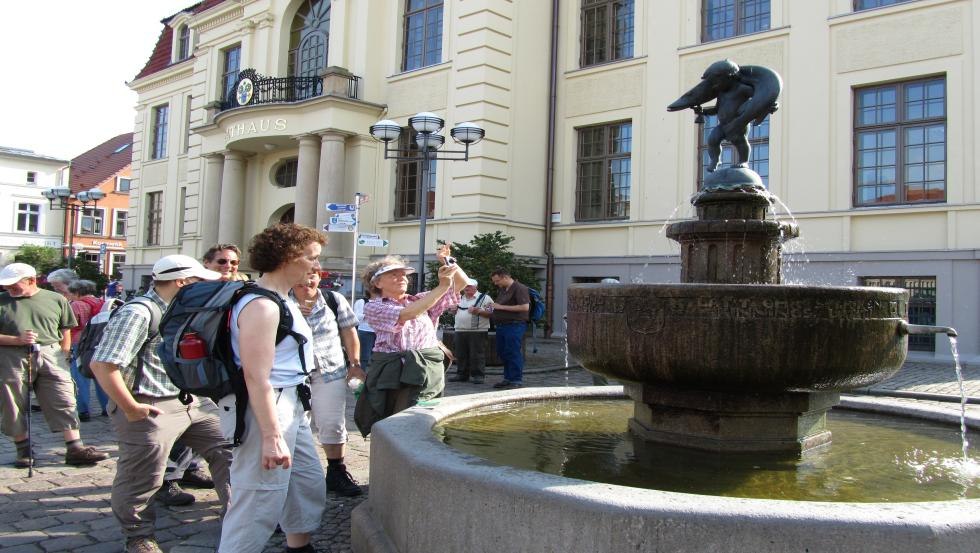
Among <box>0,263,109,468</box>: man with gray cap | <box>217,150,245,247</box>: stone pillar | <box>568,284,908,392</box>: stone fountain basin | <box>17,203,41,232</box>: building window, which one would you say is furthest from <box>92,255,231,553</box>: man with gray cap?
<box>17,203,41,232</box>: building window

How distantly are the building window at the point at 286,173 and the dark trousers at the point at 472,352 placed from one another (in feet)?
46.3

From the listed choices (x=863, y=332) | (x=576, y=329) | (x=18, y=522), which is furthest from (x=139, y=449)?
(x=863, y=332)

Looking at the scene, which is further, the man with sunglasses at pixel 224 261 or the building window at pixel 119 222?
the building window at pixel 119 222

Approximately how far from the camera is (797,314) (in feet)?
11.5

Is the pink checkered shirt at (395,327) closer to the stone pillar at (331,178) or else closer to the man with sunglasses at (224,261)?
the man with sunglasses at (224,261)

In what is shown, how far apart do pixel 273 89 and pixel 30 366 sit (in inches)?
676

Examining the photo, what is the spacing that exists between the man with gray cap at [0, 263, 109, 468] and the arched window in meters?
17.0

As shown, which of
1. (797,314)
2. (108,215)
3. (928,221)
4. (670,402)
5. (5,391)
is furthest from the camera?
(108,215)

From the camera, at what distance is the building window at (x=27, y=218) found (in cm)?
5447

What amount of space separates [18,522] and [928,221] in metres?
14.7

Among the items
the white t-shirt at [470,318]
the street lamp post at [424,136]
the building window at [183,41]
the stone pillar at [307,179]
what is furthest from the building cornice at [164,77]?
the white t-shirt at [470,318]

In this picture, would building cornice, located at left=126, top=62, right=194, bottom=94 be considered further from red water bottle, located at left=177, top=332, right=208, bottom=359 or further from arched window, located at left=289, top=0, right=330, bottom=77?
red water bottle, located at left=177, top=332, right=208, bottom=359

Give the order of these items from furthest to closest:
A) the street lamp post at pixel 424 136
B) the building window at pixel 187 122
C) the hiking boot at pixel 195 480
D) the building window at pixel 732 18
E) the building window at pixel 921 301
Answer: the building window at pixel 187 122 → the building window at pixel 732 18 → the building window at pixel 921 301 → the street lamp post at pixel 424 136 → the hiking boot at pixel 195 480

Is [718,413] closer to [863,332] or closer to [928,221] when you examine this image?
[863,332]
